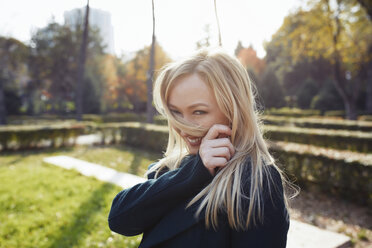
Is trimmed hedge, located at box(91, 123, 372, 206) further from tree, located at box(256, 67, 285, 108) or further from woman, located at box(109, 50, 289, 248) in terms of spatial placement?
tree, located at box(256, 67, 285, 108)

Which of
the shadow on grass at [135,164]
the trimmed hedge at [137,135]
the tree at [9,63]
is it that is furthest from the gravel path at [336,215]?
the tree at [9,63]

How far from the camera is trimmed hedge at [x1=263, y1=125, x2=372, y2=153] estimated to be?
857 centimetres

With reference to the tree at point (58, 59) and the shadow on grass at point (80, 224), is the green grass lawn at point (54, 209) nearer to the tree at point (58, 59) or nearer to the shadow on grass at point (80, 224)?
the shadow on grass at point (80, 224)

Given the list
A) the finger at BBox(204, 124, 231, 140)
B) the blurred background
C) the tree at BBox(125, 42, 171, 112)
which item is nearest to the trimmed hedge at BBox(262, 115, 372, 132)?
the blurred background

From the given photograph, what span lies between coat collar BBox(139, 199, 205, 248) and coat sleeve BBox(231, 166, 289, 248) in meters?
0.18

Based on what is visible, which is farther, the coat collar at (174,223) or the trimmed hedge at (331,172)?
the trimmed hedge at (331,172)

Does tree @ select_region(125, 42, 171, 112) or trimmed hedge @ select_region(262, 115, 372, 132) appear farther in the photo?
tree @ select_region(125, 42, 171, 112)

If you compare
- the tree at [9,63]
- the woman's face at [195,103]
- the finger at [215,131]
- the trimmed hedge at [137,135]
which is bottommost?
the finger at [215,131]

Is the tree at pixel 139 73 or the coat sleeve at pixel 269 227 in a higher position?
the tree at pixel 139 73

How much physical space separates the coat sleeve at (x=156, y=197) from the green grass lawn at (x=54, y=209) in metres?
2.57

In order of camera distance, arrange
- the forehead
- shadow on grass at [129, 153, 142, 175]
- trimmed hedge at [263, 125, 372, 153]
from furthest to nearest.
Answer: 1. trimmed hedge at [263, 125, 372, 153]
2. shadow on grass at [129, 153, 142, 175]
3. the forehead

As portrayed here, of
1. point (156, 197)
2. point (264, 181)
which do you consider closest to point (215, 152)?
point (264, 181)

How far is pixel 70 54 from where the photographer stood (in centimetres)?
3731

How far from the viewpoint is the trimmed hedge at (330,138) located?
8570 mm
